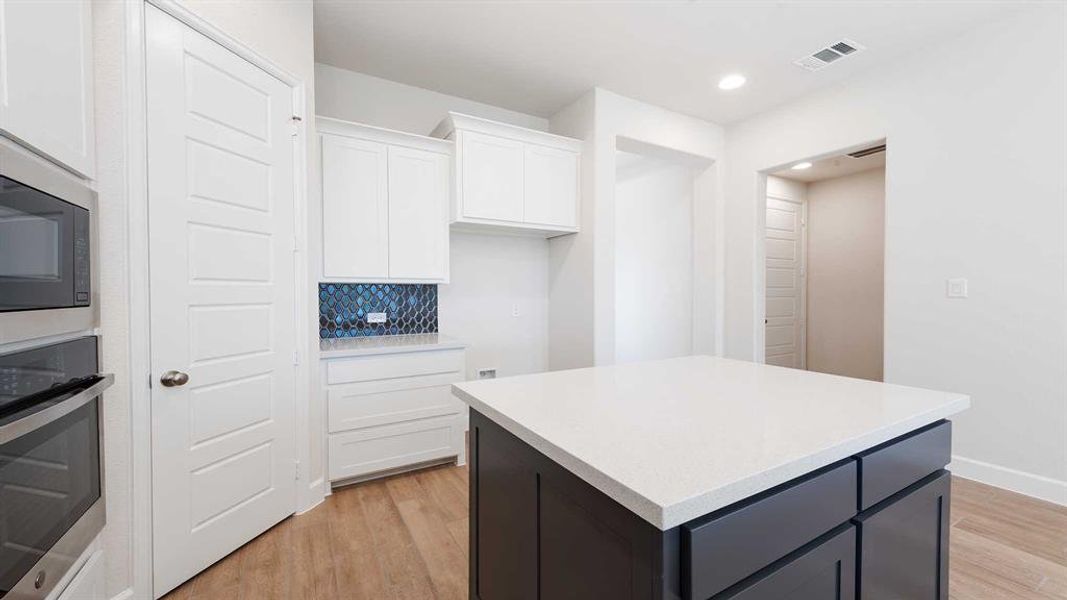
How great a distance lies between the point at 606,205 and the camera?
3.62 metres

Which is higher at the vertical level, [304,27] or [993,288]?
[304,27]

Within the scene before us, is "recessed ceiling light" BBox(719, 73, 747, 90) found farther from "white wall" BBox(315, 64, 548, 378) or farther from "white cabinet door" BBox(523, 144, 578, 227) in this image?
"white wall" BBox(315, 64, 548, 378)

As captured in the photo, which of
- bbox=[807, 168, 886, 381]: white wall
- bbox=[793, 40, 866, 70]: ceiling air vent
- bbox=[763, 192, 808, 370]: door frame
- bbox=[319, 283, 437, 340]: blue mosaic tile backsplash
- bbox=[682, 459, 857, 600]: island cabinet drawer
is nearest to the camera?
bbox=[682, 459, 857, 600]: island cabinet drawer

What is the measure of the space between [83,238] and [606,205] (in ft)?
10.1

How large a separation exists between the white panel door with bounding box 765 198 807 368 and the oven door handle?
570 cm

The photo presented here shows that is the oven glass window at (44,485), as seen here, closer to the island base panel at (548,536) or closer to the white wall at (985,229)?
the island base panel at (548,536)

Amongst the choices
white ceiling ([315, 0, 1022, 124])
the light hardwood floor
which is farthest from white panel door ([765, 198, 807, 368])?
the light hardwood floor

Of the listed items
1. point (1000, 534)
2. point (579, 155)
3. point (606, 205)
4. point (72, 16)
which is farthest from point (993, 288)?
point (72, 16)

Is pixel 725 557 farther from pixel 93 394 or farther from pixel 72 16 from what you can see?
pixel 72 16

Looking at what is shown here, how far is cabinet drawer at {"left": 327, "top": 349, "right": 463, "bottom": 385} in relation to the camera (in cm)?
262

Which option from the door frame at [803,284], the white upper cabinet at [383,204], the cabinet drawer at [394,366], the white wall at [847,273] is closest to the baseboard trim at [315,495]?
the cabinet drawer at [394,366]

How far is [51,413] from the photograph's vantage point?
107 cm

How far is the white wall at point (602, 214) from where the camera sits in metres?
3.57

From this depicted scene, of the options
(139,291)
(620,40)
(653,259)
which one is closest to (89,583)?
(139,291)
